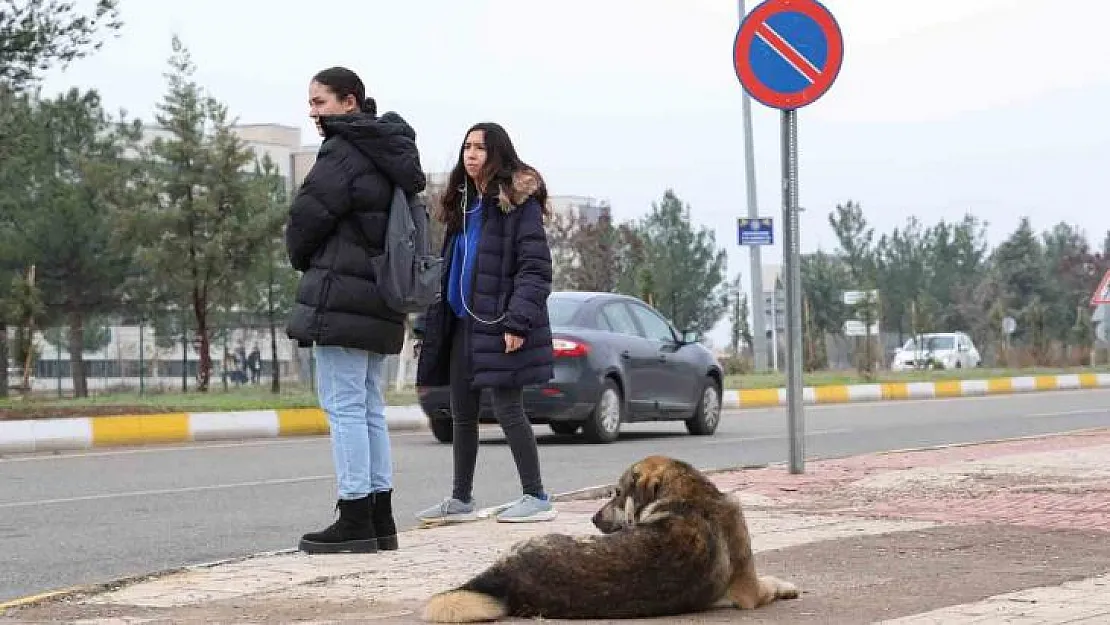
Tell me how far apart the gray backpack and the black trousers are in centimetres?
117

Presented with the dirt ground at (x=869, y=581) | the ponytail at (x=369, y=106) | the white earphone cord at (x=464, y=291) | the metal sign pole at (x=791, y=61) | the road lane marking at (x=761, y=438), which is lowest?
the dirt ground at (x=869, y=581)

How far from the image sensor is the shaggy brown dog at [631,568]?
5.77 m

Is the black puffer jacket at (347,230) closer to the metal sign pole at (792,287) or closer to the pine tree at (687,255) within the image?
the metal sign pole at (792,287)

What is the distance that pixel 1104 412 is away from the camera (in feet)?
79.9

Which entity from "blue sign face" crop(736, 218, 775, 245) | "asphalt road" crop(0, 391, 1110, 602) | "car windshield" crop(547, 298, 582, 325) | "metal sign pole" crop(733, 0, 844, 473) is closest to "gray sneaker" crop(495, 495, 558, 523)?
"asphalt road" crop(0, 391, 1110, 602)

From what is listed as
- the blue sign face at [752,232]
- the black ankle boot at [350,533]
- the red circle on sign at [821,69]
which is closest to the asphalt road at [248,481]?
the black ankle boot at [350,533]

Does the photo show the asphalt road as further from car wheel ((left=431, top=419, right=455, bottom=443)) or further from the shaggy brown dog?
the shaggy brown dog

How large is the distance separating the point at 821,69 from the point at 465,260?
351cm

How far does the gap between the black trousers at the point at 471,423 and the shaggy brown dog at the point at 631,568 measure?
3024 millimetres

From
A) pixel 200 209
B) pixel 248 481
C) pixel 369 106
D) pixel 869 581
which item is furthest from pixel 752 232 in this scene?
pixel 869 581

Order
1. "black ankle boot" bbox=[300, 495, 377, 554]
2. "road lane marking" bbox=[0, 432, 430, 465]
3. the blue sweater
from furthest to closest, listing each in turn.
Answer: "road lane marking" bbox=[0, 432, 430, 465] < the blue sweater < "black ankle boot" bbox=[300, 495, 377, 554]

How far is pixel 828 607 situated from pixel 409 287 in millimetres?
2317

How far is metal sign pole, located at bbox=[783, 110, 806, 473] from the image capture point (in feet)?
38.3

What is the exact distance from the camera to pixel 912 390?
3422 centimetres
